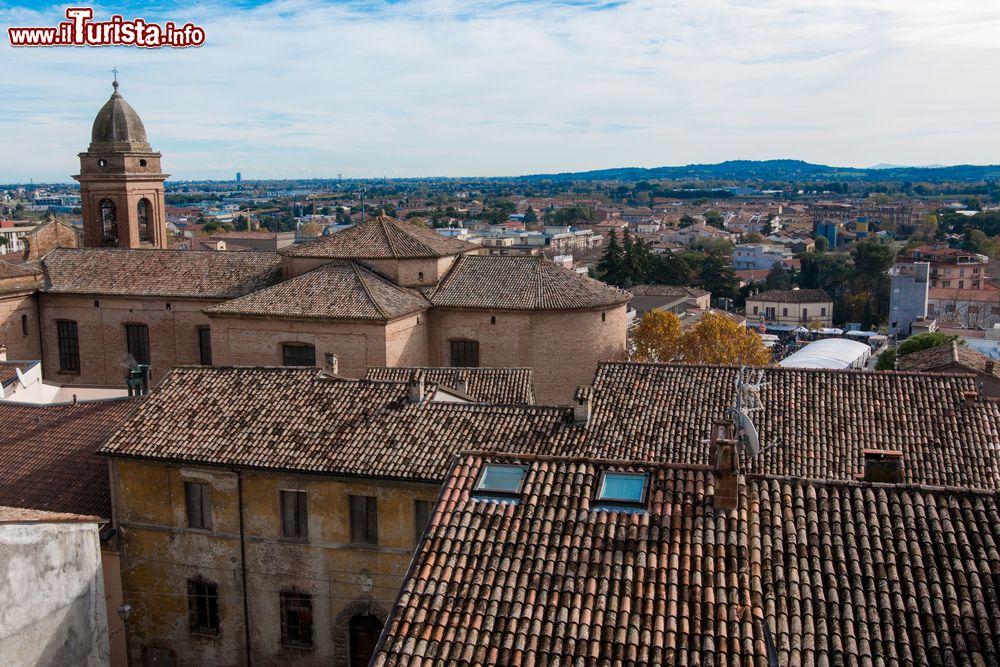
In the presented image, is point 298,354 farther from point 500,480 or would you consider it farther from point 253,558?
point 500,480

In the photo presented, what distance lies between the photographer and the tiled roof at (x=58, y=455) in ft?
57.9

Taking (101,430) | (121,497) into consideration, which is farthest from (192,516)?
(101,430)

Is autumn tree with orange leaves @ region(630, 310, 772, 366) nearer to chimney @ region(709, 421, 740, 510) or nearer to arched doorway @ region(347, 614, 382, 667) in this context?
arched doorway @ region(347, 614, 382, 667)

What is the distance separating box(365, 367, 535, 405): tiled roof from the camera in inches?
941

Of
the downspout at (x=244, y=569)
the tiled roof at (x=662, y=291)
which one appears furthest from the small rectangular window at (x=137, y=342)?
the tiled roof at (x=662, y=291)

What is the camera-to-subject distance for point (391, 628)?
8680mm

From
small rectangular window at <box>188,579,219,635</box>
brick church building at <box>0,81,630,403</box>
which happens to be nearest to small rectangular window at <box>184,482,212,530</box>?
small rectangular window at <box>188,579,219,635</box>

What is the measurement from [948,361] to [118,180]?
30.5m

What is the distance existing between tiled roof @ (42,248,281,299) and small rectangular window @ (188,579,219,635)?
16.8 metres

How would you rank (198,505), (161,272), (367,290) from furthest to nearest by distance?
(161,272)
(367,290)
(198,505)

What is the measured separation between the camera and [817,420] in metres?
19.1

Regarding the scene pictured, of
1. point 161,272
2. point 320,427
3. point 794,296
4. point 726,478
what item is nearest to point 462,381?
point 320,427

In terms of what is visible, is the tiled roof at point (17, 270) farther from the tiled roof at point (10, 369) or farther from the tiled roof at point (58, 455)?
the tiled roof at point (58, 455)

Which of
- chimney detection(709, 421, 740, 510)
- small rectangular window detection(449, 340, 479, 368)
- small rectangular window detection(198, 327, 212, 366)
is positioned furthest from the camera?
small rectangular window detection(198, 327, 212, 366)
